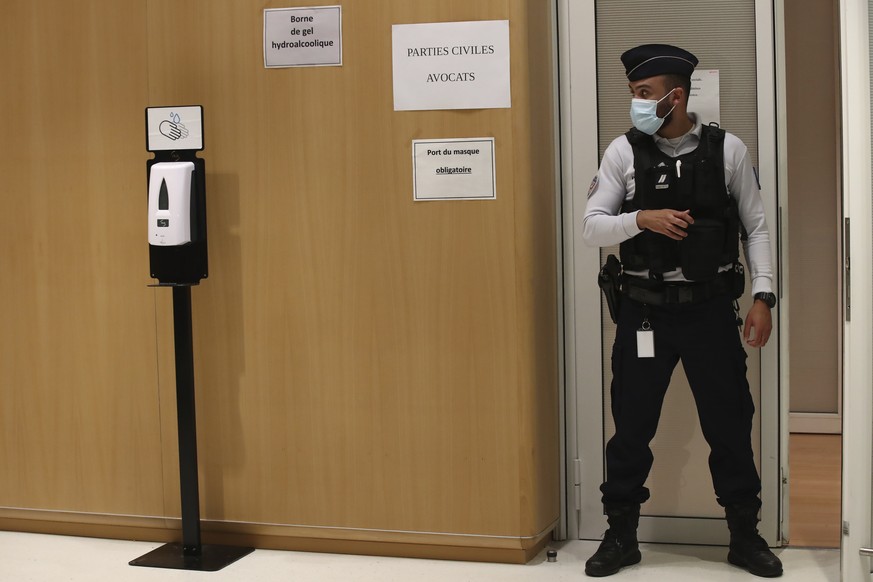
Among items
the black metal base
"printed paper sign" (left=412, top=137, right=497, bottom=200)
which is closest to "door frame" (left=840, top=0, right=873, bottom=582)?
"printed paper sign" (left=412, top=137, right=497, bottom=200)

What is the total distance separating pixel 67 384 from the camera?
3.60 m

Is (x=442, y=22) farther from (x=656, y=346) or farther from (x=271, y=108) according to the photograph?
(x=656, y=346)

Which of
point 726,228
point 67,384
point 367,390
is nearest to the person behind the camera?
point 726,228

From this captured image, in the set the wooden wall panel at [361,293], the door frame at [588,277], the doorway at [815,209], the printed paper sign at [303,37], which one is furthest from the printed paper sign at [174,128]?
the doorway at [815,209]

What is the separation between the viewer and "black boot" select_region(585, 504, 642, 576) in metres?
3.14

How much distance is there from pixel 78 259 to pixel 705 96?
7.64 ft

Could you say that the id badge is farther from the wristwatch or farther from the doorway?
the doorway

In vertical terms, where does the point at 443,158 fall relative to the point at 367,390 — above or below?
above

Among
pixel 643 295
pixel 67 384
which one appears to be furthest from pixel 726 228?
pixel 67 384

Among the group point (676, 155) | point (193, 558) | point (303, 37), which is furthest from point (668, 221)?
point (193, 558)

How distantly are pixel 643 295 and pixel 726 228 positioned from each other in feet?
1.10

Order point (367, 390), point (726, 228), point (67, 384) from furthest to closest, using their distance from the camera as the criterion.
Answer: point (67, 384) → point (367, 390) → point (726, 228)

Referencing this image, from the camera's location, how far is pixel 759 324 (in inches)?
121

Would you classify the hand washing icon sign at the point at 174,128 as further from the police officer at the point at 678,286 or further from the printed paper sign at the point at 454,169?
the police officer at the point at 678,286
